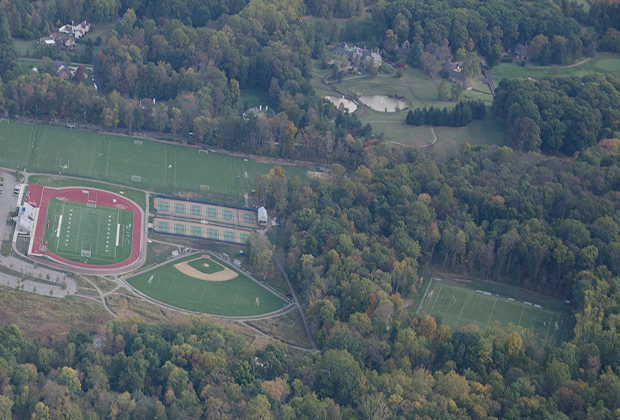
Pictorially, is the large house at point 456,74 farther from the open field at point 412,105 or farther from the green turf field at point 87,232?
the green turf field at point 87,232

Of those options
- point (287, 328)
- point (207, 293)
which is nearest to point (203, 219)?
point (207, 293)

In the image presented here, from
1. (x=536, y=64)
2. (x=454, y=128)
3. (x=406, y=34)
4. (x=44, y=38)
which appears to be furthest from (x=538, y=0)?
(x=44, y=38)

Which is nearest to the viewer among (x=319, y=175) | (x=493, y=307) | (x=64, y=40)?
(x=493, y=307)

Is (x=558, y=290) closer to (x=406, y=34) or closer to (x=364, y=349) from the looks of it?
(x=364, y=349)

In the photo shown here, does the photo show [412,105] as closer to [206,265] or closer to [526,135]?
[526,135]

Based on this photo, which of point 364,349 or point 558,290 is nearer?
point 364,349

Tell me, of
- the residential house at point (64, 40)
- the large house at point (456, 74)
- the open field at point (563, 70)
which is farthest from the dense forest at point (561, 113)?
the residential house at point (64, 40)
